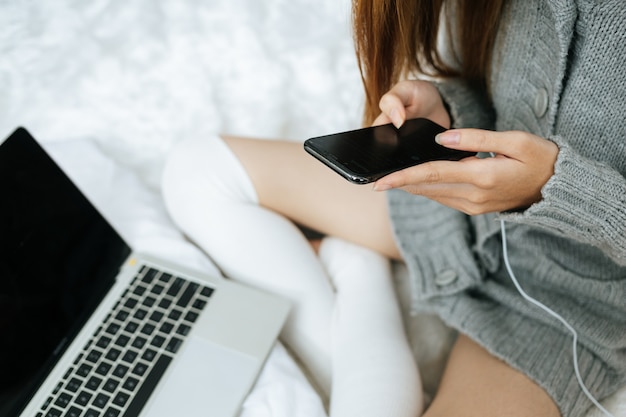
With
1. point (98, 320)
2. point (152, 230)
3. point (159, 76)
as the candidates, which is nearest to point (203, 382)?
point (98, 320)

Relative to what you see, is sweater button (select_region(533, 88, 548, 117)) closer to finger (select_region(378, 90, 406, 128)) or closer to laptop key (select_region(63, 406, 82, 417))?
finger (select_region(378, 90, 406, 128))

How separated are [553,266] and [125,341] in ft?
1.68

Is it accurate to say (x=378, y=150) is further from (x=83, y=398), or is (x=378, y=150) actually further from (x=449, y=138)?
(x=83, y=398)

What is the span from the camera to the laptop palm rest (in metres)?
0.64

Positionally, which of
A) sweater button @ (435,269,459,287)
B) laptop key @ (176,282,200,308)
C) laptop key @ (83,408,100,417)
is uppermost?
laptop key @ (83,408,100,417)

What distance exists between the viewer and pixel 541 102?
0.64 metres

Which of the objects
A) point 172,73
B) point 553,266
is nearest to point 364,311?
point 553,266

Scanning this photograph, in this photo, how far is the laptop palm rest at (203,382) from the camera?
2.10 ft

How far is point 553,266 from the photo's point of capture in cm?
69

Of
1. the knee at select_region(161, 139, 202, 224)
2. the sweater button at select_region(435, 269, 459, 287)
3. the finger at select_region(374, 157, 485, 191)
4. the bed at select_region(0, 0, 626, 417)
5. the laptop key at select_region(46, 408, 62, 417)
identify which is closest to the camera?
the finger at select_region(374, 157, 485, 191)

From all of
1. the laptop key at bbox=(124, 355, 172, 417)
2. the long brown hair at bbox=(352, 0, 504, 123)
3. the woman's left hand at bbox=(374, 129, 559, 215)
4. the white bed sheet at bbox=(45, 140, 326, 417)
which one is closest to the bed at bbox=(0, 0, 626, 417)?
the white bed sheet at bbox=(45, 140, 326, 417)

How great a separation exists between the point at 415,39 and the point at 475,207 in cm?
26

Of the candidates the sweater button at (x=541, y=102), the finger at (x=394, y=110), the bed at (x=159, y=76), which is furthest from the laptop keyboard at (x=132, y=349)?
the sweater button at (x=541, y=102)

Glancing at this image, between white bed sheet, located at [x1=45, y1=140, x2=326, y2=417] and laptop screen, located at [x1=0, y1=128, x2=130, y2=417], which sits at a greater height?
laptop screen, located at [x1=0, y1=128, x2=130, y2=417]
